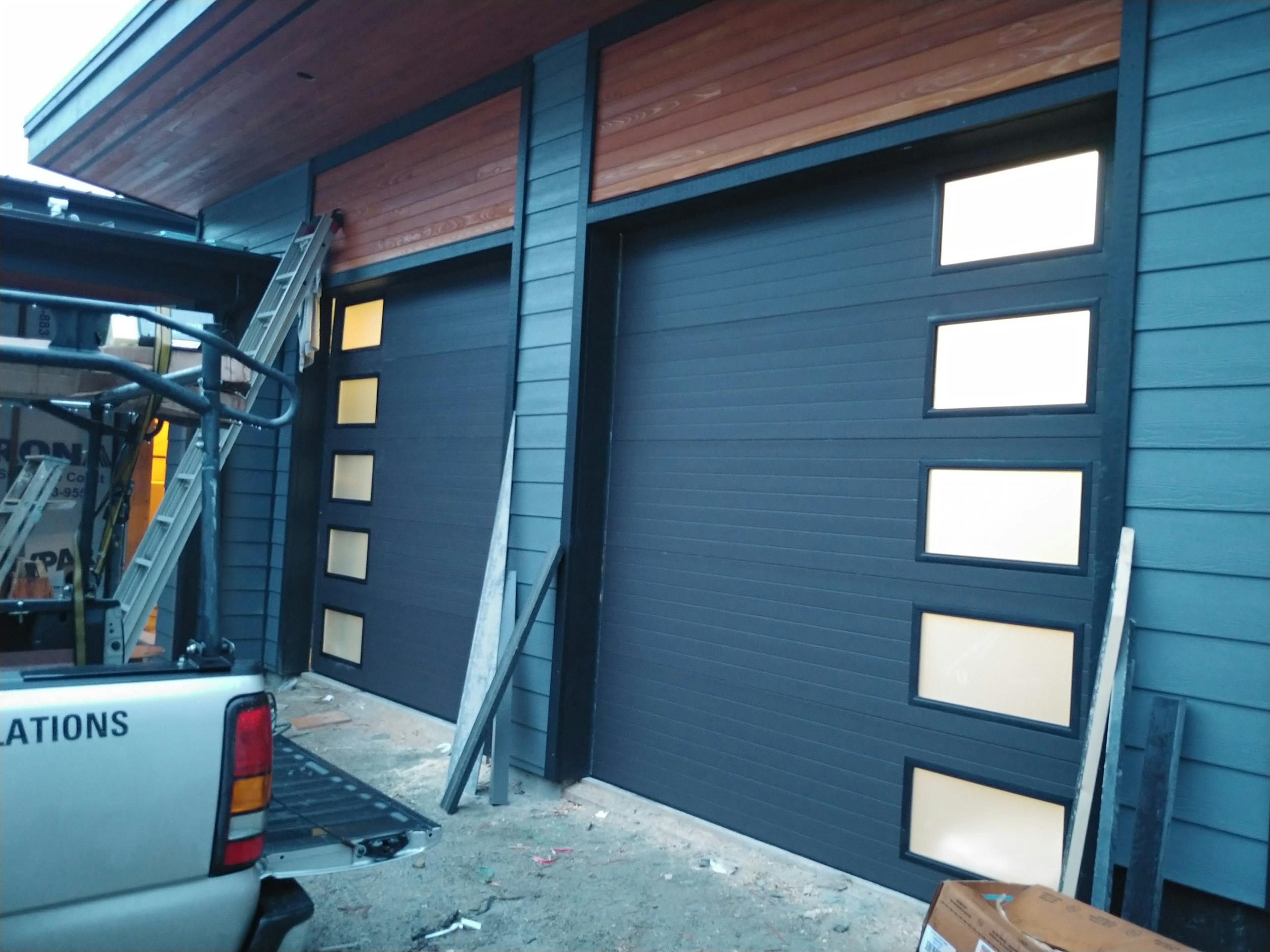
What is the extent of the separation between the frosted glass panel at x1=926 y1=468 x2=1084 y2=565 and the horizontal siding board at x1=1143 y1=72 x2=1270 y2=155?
1185 mm

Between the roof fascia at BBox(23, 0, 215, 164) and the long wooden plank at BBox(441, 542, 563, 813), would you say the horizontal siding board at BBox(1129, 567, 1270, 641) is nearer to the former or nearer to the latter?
the long wooden plank at BBox(441, 542, 563, 813)

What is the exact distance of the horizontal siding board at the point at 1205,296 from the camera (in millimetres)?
2930

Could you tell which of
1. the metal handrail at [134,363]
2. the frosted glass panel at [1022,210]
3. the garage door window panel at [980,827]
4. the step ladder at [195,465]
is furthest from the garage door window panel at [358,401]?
the garage door window panel at [980,827]

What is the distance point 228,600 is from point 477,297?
340cm

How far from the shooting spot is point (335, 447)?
24.6 feet

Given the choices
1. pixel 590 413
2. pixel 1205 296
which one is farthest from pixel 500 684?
pixel 1205 296

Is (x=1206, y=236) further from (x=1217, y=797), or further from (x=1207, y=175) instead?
(x=1217, y=797)

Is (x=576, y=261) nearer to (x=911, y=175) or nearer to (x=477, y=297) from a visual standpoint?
(x=477, y=297)

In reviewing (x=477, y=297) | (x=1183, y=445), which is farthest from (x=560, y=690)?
(x=1183, y=445)

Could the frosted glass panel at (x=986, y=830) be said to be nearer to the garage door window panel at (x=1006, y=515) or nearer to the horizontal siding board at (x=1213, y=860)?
the horizontal siding board at (x=1213, y=860)

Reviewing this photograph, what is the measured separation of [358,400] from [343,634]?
1842 mm

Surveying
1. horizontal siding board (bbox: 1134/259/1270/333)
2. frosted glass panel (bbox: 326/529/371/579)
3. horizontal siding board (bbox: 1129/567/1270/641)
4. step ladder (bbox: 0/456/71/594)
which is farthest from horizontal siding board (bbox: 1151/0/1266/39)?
frosted glass panel (bbox: 326/529/371/579)

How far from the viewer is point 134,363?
2428 mm

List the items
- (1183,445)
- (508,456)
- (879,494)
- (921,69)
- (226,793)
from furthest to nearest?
1. (508,456)
2. (879,494)
3. (921,69)
4. (1183,445)
5. (226,793)
